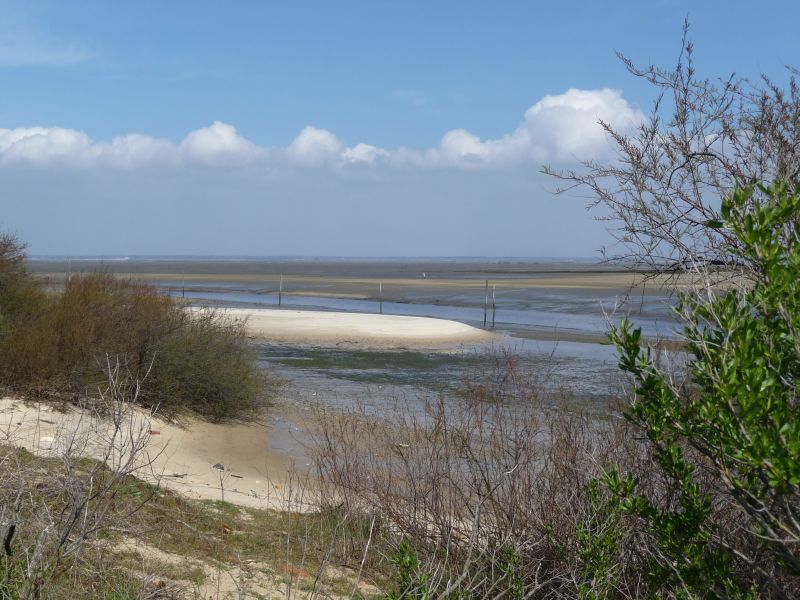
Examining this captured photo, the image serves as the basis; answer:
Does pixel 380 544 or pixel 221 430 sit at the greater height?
pixel 380 544

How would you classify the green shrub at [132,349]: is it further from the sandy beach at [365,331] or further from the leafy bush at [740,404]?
the sandy beach at [365,331]

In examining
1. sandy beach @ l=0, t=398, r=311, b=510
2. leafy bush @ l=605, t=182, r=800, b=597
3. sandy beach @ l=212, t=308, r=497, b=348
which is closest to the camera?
leafy bush @ l=605, t=182, r=800, b=597

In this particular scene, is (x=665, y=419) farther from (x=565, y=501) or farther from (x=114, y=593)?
(x=114, y=593)

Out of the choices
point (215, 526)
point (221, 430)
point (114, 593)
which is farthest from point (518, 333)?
point (114, 593)

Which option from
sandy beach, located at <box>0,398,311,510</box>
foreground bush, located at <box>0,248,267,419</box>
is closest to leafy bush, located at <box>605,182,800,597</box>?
sandy beach, located at <box>0,398,311,510</box>

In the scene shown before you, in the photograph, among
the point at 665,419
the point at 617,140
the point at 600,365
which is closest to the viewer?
the point at 665,419

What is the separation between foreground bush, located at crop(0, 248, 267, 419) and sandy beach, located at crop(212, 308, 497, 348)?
13.4m

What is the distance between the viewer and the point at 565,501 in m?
6.34

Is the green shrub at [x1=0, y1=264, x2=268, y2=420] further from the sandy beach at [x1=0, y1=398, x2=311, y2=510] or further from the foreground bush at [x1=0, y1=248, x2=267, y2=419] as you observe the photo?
the sandy beach at [x1=0, y1=398, x2=311, y2=510]

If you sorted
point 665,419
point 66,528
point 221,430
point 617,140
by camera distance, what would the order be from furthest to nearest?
1. point 221,430
2. point 617,140
3. point 66,528
4. point 665,419

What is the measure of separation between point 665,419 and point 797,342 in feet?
2.43

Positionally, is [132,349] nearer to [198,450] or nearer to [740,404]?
[198,450]

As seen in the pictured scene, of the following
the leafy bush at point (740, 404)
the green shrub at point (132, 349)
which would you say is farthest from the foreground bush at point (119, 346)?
the leafy bush at point (740, 404)

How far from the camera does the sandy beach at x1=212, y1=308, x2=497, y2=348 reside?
107 ft
